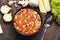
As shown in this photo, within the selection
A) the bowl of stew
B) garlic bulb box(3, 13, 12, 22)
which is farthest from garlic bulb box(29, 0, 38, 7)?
garlic bulb box(3, 13, 12, 22)

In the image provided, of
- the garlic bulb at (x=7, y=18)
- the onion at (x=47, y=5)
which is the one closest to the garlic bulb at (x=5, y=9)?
the garlic bulb at (x=7, y=18)

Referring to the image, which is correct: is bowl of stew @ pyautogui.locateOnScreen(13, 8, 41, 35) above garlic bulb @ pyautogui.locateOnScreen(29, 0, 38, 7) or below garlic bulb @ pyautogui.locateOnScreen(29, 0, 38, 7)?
below

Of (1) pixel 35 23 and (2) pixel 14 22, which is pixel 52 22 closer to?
(1) pixel 35 23

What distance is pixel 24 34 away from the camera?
1.00 metres

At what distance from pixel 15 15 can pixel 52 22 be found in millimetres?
213

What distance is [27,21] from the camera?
1022mm

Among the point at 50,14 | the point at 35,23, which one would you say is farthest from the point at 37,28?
the point at 50,14

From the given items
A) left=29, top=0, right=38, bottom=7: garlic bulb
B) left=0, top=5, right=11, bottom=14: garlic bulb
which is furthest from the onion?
left=0, top=5, right=11, bottom=14: garlic bulb

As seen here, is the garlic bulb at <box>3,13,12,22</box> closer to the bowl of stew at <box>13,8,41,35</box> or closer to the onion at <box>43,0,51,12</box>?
the bowl of stew at <box>13,8,41,35</box>

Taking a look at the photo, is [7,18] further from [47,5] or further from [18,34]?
[47,5]

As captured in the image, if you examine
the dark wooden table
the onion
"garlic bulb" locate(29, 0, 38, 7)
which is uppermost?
"garlic bulb" locate(29, 0, 38, 7)

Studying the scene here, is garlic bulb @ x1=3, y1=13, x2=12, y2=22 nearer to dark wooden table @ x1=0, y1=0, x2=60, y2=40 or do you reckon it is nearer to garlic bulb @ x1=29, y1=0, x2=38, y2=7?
dark wooden table @ x1=0, y1=0, x2=60, y2=40

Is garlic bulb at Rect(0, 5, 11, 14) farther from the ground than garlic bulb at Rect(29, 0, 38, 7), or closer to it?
closer to it

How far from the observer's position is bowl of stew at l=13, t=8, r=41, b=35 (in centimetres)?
100
